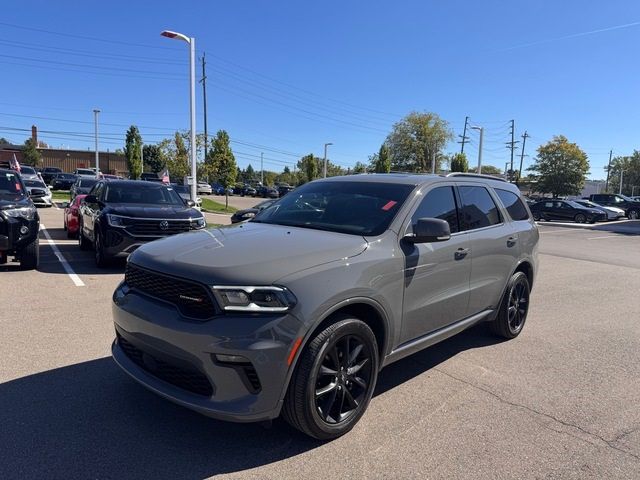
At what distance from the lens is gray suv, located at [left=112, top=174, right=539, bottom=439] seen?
2758 mm

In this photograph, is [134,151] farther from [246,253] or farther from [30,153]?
[246,253]

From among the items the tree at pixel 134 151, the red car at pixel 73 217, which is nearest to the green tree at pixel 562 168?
the tree at pixel 134 151

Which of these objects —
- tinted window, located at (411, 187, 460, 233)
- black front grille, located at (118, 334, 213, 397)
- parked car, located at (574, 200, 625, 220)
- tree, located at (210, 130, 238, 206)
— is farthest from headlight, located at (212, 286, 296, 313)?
parked car, located at (574, 200, 625, 220)

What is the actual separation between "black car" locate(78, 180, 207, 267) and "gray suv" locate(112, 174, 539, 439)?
4.39 m

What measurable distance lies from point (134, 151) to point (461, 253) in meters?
58.8

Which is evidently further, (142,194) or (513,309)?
(142,194)

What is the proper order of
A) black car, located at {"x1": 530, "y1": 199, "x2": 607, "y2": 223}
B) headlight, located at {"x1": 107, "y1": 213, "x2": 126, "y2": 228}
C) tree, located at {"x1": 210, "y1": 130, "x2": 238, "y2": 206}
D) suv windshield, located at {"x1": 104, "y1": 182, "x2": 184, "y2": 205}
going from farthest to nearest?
black car, located at {"x1": 530, "y1": 199, "x2": 607, "y2": 223} < tree, located at {"x1": 210, "y1": 130, "x2": 238, "y2": 206} < suv windshield, located at {"x1": 104, "y1": 182, "x2": 184, "y2": 205} < headlight, located at {"x1": 107, "y1": 213, "x2": 126, "y2": 228}

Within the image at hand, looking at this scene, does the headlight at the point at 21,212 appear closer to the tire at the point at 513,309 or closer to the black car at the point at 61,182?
the tire at the point at 513,309

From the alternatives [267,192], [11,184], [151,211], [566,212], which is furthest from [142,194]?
[267,192]

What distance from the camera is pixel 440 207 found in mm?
4273

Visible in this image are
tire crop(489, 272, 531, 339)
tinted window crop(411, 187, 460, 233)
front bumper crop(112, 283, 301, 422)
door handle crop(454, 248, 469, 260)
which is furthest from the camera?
tire crop(489, 272, 531, 339)

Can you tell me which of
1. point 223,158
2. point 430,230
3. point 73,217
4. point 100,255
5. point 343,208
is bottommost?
point 100,255

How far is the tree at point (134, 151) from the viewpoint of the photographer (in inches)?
2186

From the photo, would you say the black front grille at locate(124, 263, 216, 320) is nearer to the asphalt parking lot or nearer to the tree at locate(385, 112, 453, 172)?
the asphalt parking lot
